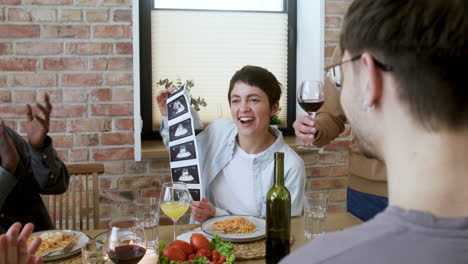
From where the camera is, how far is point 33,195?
1935 mm

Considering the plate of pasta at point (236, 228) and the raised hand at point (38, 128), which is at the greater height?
the raised hand at point (38, 128)

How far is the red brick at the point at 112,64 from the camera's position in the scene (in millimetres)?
2455

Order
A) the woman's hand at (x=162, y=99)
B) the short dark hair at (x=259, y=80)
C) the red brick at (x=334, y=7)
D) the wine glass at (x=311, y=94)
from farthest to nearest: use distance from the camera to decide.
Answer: the red brick at (x=334, y=7)
the woman's hand at (x=162, y=99)
the short dark hair at (x=259, y=80)
the wine glass at (x=311, y=94)

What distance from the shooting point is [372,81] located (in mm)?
611

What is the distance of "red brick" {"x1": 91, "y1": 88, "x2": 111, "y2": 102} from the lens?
8.11 ft

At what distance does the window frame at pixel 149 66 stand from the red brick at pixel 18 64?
645mm

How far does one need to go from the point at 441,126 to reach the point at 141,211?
110cm

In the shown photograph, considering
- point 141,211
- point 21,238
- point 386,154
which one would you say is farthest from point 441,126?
point 141,211

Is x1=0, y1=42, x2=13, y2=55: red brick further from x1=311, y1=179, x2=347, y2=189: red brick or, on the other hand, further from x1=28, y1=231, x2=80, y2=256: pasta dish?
x1=311, y1=179, x2=347, y2=189: red brick

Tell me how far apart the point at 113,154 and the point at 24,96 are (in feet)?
1.81

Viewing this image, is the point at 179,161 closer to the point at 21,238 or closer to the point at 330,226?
the point at 330,226

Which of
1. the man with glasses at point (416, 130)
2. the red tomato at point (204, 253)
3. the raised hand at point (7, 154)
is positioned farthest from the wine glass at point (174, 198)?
the man with glasses at point (416, 130)

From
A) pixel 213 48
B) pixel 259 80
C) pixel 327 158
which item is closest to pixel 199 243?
pixel 259 80

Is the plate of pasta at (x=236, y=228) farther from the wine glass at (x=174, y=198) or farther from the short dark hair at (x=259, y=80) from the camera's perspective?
the short dark hair at (x=259, y=80)
